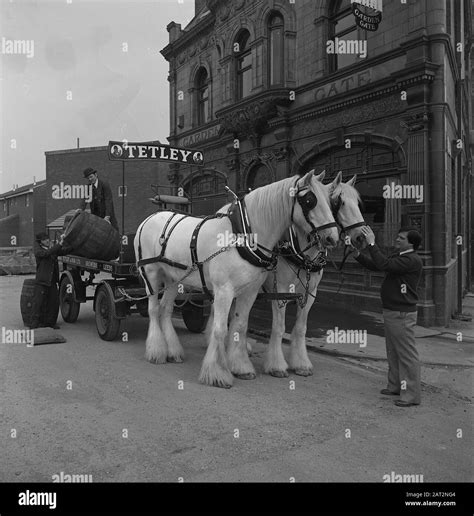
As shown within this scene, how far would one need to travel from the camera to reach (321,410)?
173 inches

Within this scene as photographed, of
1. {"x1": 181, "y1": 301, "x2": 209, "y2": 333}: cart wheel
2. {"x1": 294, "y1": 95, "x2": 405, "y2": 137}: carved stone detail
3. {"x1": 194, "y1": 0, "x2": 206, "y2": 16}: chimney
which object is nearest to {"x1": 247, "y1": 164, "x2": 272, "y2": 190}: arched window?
{"x1": 294, "y1": 95, "x2": 405, "y2": 137}: carved stone detail

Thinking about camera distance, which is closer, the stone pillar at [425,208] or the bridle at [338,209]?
the bridle at [338,209]

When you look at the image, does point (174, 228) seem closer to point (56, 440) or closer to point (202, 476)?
point (56, 440)

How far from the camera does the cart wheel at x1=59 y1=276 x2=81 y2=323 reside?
336 inches

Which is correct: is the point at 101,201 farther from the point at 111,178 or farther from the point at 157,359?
the point at 111,178

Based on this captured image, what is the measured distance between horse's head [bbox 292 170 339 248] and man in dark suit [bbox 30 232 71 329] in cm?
462

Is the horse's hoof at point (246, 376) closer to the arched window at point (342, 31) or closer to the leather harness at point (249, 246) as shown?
the leather harness at point (249, 246)

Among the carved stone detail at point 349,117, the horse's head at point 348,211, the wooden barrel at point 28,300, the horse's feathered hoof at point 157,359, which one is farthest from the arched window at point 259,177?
the horse's head at point 348,211

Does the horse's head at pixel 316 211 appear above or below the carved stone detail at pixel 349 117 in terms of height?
below

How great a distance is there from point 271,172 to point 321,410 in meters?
9.39

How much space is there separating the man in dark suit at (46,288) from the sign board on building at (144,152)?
1820 mm

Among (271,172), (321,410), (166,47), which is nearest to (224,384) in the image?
(321,410)

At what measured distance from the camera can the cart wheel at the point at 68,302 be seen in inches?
336

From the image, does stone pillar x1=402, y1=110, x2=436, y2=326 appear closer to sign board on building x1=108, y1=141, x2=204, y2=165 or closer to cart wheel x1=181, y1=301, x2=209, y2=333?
cart wheel x1=181, y1=301, x2=209, y2=333
